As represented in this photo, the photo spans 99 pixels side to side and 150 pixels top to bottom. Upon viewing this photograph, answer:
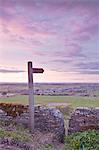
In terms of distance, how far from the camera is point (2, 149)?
12.8 feet

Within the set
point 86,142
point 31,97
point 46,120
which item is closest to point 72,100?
point 46,120

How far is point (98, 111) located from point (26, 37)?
1.46 meters

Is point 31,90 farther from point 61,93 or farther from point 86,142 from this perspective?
point 86,142

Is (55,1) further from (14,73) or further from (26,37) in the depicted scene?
(14,73)

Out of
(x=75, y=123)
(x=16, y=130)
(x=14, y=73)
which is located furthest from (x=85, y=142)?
(x=14, y=73)

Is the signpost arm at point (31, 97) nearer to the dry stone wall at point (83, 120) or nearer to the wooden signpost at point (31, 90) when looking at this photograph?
the wooden signpost at point (31, 90)

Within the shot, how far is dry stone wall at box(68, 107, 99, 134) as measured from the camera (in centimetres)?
504

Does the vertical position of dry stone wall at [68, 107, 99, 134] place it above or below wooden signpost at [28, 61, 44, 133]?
below

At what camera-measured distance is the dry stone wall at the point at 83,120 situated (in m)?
5.04

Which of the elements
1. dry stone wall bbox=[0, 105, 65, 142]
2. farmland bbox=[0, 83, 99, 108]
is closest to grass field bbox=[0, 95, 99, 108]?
farmland bbox=[0, 83, 99, 108]

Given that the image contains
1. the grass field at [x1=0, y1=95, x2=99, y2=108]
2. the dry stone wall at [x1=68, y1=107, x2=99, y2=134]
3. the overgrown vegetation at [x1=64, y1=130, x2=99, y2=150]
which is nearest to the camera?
the overgrown vegetation at [x1=64, y1=130, x2=99, y2=150]

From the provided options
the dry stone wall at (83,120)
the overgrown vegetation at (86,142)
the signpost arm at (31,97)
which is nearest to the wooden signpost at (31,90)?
the signpost arm at (31,97)

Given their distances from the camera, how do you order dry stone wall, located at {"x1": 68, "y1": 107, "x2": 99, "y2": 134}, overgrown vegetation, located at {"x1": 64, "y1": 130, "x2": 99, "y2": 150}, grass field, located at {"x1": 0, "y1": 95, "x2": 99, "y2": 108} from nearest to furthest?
overgrown vegetation, located at {"x1": 64, "y1": 130, "x2": 99, "y2": 150} < dry stone wall, located at {"x1": 68, "y1": 107, "x2": 99, "y2": 134} < grass field, located at {"x1": 0, "y1": 95, "x2": 99, "y2": 108}

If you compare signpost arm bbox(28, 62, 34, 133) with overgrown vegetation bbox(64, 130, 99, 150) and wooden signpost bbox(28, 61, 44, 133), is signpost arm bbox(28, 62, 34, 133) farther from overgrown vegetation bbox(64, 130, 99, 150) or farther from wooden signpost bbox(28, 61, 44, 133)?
overgrown vegetation bbox(64, 130, 99, 150)
